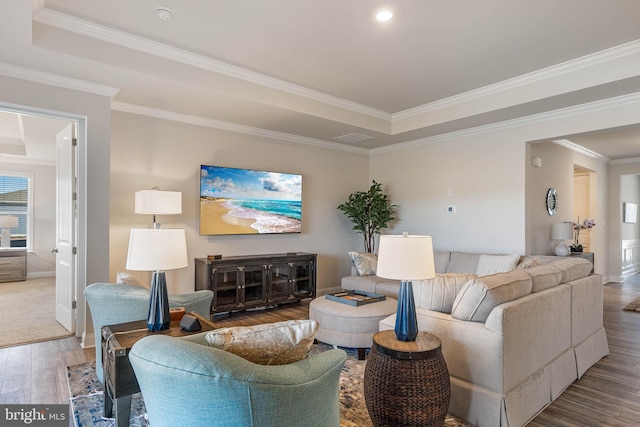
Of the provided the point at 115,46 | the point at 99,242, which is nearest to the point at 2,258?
the point at 99,242

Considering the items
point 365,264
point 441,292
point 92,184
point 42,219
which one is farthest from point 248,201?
point 42,219

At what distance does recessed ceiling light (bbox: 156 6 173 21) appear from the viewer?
2.70 m

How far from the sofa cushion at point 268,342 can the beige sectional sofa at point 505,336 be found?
1246 mm

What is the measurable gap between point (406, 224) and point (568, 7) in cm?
382

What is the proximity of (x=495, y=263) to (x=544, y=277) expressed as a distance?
1763mm

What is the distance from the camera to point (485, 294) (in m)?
2.18

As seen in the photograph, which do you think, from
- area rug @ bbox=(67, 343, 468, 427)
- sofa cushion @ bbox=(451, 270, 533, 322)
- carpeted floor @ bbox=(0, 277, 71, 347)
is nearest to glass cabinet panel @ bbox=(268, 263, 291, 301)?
area rug @ bbox=(67, 343, 468, 427)

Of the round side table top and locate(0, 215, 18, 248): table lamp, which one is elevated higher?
locate(0, 215, 18, 248): table lamp

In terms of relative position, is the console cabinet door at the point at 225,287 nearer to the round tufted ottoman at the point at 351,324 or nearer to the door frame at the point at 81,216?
the door frame at the point at 81,216

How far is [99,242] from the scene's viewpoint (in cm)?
360

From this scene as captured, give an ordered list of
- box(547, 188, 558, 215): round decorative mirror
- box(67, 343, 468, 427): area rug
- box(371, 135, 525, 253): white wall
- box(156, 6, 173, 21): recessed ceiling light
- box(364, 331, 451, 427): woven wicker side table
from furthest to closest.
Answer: box(547, 188, 558, 215): round decorative mirror, box(371, 135, 525, 253): white wall, box(156, 6, 173, 21): recessed ceiling light, box(67, 343, 468, 427): area rug, box(364, 331, 451, 427): woven wicker side table

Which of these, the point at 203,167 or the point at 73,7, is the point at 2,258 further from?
the point at 73,7

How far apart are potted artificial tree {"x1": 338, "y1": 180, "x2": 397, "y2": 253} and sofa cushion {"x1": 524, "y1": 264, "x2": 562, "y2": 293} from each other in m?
3.16

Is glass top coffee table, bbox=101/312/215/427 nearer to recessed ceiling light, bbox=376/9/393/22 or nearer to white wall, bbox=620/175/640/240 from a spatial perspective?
recessed ceiling light, bbox=376/9/393/22
